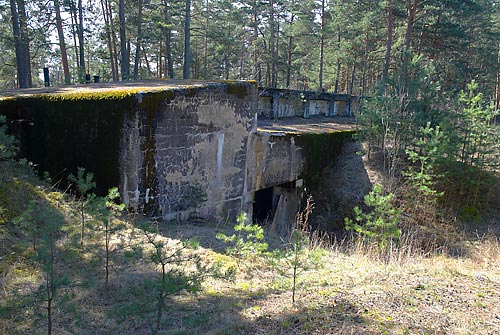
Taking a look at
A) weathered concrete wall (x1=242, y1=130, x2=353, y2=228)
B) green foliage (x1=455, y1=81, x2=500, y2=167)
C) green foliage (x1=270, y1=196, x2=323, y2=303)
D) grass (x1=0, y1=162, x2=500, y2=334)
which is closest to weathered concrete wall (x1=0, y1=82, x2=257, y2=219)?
weathered concrete wall (x1=242, y1=130, x2=353, y2=228)

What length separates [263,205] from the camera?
39.2 feet

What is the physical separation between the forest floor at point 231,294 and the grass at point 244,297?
0.4 inches

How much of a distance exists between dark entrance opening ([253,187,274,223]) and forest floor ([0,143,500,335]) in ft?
17.2

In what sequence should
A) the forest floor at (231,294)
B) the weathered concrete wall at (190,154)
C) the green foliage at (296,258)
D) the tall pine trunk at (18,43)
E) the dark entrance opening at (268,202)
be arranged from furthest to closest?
the tall pine trunk at (18,43)
the dark entrance opening at (268,202)
the weathered concrete wall at (190,154)
the green foliage at (296,258)
the forest floor at (231,294)

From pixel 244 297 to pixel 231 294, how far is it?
7.6 inches

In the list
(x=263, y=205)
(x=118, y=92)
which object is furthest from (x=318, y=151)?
(x=118, y=92)

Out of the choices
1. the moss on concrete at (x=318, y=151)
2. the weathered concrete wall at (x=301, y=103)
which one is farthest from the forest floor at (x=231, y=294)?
the weathered concrete wall at (x=301, y=103)

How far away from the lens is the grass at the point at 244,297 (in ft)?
11.8

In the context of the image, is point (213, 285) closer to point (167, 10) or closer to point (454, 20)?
point (167, 10)

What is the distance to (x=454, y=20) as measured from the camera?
24.9m

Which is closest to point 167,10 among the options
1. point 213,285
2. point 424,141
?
point 424,141

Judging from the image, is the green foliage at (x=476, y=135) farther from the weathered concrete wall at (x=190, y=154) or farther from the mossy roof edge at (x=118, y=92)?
the mossy roof edge at (x=118, y=92)

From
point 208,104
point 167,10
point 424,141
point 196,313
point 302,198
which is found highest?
point 167,10

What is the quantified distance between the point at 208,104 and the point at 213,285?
4307 mm
